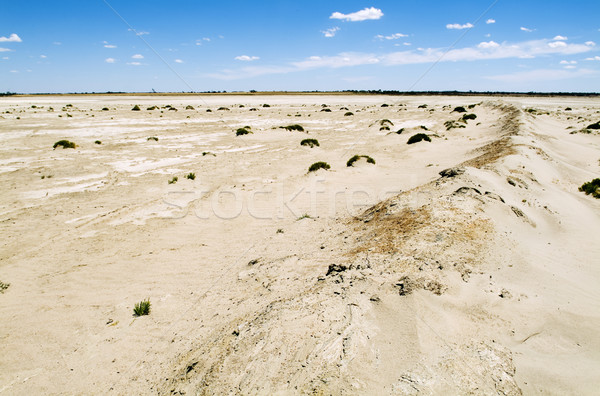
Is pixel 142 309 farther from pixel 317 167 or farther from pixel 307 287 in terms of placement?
pixel 317 167

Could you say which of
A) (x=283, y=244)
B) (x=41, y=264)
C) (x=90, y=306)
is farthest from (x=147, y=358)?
(x=41, y=264)

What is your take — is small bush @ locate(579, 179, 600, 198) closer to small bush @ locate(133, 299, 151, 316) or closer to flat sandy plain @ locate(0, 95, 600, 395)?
flat sandy plain @ locate(0, 95, 600, 395)

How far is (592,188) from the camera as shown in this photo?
10688mm

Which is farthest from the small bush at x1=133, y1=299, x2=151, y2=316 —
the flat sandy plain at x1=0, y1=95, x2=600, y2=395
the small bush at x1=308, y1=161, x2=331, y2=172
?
the small bush at x1=308, y1=161, x2=331, y2=172

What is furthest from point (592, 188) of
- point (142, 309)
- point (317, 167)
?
point (142, 309)

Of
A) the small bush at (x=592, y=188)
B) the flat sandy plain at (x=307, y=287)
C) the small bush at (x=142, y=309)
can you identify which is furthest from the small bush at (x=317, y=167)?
the small bush at (x=142, y=309)

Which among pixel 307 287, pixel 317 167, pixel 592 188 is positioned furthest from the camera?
pixel 317 167

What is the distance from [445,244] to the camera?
5.79 meters

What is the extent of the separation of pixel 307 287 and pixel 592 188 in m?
11.3

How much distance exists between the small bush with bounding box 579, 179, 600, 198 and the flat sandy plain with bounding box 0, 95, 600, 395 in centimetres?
32

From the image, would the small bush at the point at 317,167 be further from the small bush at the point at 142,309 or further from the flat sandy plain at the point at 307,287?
the small bush at the point at 142,309

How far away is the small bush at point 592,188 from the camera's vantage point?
10.4 metres

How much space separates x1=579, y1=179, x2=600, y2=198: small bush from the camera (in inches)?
409

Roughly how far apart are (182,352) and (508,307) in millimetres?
4714
